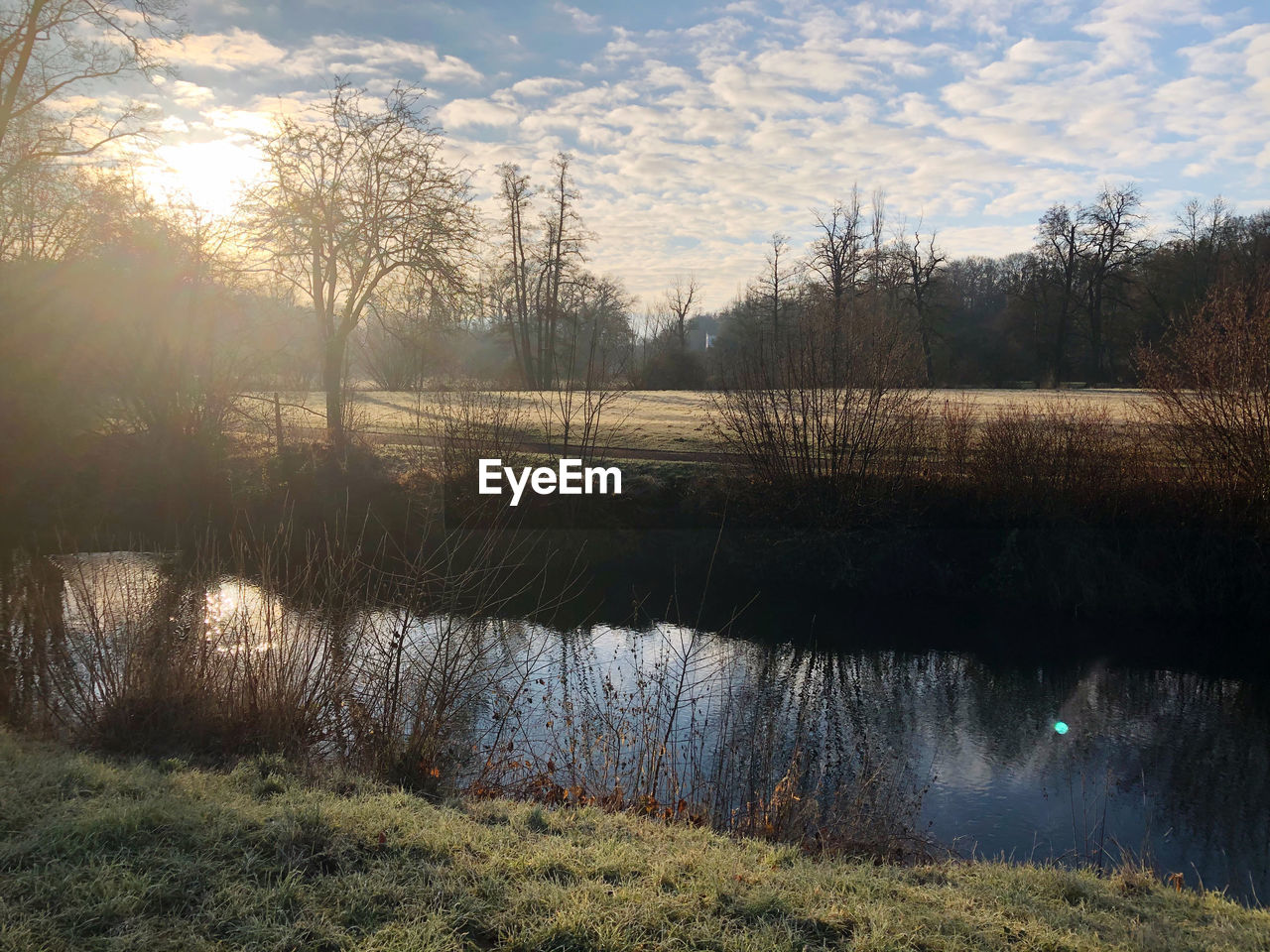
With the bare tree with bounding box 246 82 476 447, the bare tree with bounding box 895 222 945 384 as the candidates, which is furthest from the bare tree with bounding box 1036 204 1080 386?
the bare tree with bounding box 246 82 476 447

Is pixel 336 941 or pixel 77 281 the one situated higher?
pixel 77 281

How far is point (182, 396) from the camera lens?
18906 millimetres

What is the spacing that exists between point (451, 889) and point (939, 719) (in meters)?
8.34

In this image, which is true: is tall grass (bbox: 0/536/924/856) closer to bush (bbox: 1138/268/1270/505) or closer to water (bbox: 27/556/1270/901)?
water (bbox: 27/556/1270/901)

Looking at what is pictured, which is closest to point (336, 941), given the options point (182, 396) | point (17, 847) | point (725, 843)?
point (17, 847)

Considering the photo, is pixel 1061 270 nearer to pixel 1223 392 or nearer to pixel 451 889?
pixel 1223 392

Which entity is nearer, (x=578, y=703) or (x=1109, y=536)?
(x=578, y=703)

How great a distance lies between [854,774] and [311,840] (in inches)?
238

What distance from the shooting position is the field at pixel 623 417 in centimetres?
1962

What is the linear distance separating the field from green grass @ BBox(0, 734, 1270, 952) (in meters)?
12.4

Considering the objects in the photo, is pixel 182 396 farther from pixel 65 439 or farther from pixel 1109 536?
pixel 1109 536

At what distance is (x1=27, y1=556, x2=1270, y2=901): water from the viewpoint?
24.3 ft

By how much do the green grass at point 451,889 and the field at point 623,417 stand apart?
488 inches

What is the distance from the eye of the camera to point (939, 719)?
10398 millimetres
